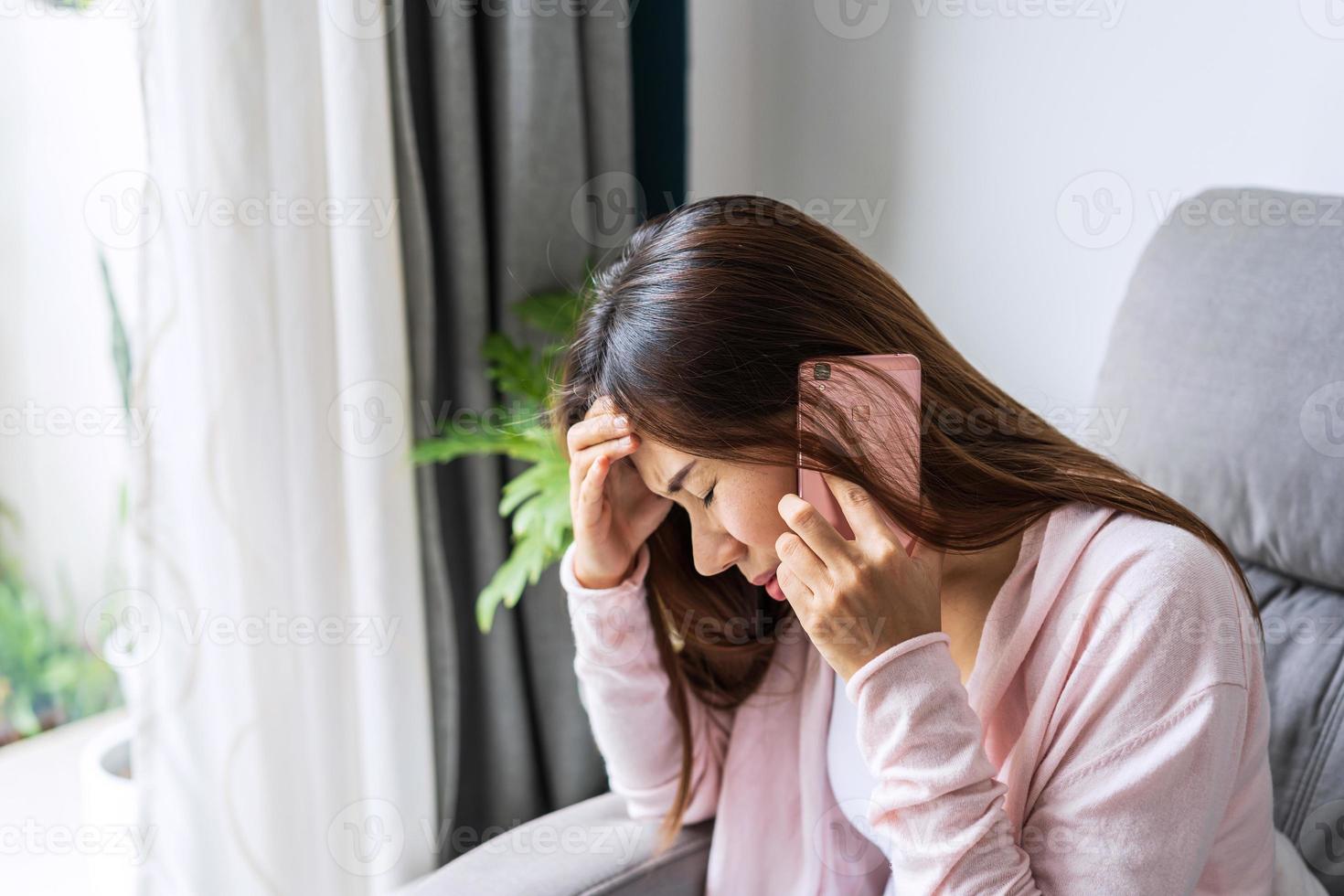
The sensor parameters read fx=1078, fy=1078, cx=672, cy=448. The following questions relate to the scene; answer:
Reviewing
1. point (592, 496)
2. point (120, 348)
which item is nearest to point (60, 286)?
point (120, 348)

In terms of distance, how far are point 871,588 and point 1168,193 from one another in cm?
85

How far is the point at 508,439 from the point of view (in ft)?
4.43

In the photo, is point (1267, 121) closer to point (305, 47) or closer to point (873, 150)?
point (873, 150)

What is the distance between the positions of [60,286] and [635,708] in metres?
Answer: 0.87

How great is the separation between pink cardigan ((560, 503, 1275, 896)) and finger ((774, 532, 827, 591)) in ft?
0.24

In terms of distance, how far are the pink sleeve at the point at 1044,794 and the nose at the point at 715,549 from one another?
17 cm

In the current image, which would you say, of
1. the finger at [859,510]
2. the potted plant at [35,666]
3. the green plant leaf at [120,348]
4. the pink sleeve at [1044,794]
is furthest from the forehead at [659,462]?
the potted plant at [35,666]

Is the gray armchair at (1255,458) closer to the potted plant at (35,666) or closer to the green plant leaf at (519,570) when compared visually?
the green plant leaf at (519,570)

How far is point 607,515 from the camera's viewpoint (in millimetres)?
1080

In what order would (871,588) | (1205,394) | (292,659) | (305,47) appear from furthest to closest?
(292,659)
(305,47)
(1205,394)
(871,588)

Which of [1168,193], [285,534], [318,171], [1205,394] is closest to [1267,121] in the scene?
[1168,193]

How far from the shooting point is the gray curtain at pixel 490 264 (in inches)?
56.2

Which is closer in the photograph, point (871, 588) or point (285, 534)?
point (871, 588)

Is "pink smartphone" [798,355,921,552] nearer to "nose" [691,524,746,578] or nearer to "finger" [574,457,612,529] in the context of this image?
"nose" [691,524,746,578]
